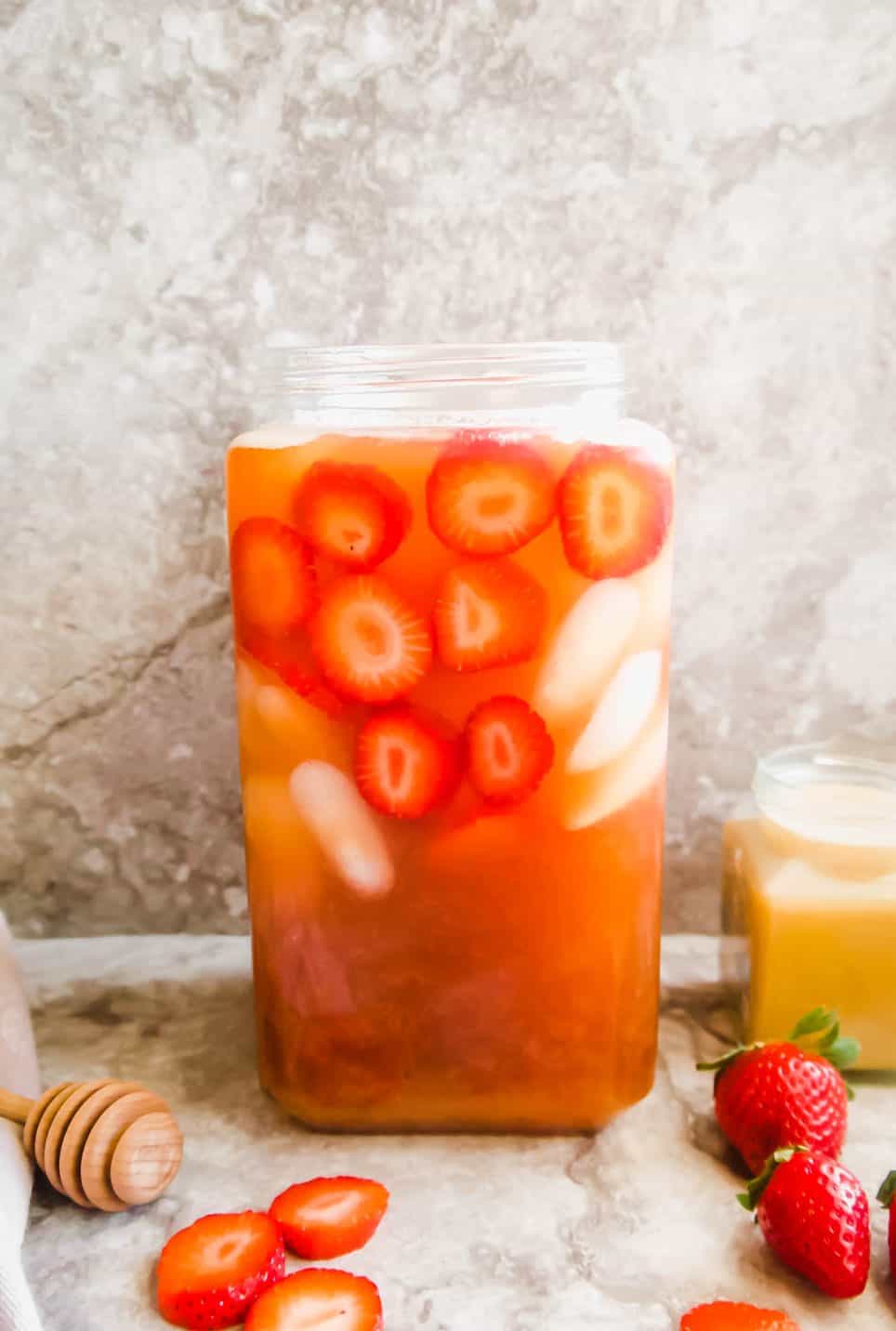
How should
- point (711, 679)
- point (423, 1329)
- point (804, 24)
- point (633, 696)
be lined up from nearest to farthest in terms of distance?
point (423, 1329) → point (633, 696) → point (804, 24) → point (711, 679)

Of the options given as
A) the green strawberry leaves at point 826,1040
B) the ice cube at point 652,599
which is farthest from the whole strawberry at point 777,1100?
the ice cube at point 652,599

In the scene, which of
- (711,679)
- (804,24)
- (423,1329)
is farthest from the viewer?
(711,679)

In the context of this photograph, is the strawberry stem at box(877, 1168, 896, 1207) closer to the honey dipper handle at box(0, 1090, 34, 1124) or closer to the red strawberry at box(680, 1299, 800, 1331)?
the red strawberry at box(680, 1299, 800, 1331)

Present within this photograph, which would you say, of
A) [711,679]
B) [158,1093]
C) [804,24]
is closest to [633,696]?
[711,679]

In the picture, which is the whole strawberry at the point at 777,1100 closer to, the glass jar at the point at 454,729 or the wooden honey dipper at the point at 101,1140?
the glass jar at the point at 454,729

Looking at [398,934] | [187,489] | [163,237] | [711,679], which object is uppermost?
[163,237]

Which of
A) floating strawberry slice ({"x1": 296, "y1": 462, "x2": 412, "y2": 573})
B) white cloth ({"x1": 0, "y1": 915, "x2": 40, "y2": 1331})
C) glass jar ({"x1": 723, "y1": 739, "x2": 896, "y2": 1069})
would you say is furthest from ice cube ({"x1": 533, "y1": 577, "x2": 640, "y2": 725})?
white cloth ({"x1": 0, "y1": 915, "x2": 40, "y2": 1331})

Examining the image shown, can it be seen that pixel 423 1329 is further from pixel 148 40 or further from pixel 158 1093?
pixel 148 40
